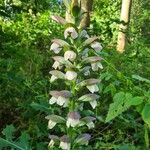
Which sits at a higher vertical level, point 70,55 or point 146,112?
point 70,55

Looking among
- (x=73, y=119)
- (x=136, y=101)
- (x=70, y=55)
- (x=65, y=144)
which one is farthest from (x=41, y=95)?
(x=136, y=101)

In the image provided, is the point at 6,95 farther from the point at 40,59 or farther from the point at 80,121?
the point at 80,121

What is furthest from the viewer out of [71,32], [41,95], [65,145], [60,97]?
[41,95]

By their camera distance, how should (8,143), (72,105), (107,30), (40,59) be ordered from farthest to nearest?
(107,30) → (40,59) → (8,143) → (72,105)

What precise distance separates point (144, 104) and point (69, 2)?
0.80m

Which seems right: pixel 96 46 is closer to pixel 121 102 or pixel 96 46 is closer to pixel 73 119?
pixel 121 102

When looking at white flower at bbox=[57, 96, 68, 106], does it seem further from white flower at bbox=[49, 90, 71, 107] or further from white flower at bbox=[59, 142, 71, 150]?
white flower at bbox=[59, 142, 71, 150]

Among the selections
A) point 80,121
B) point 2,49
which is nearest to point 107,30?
point 2,49

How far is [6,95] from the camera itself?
6.69 meters

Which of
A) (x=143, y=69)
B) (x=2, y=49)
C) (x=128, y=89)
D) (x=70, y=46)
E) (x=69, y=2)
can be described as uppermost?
(x=69, y=2)

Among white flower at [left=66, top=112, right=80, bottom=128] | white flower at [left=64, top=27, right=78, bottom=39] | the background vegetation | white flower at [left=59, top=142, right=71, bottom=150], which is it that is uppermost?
white flower at [left=64, top=27, right=78, bottom=39]

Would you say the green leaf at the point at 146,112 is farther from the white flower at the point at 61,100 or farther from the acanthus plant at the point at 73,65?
the white flower at the point at 61,100

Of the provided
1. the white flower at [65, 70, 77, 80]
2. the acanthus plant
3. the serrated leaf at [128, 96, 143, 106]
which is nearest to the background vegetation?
the serrated leaf at [128, 96, 143, 106]

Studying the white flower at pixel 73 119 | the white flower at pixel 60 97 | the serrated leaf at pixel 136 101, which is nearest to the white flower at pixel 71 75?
the white flower at pixel 60 97
